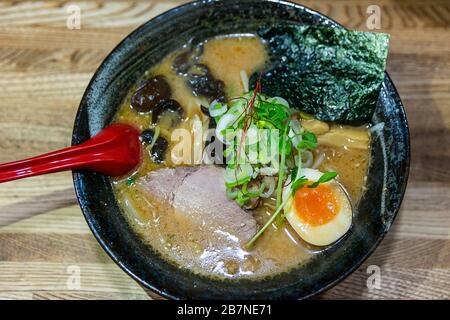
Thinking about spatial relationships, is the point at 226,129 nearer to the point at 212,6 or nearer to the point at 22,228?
the point at 212,6

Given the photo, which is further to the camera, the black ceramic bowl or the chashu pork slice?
the chashu pork slice

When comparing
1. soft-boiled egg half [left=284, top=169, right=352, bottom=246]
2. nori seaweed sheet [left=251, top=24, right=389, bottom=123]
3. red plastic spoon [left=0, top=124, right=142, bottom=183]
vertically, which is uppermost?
nori seaweed sheet [left=251, top=24, right=389, bottom=123]

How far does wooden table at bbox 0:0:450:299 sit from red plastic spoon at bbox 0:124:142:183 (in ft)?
0.99

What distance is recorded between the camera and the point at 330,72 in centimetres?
202

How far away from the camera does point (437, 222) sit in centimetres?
A: 203

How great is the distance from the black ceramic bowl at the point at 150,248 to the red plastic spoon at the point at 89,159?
0.19 feet

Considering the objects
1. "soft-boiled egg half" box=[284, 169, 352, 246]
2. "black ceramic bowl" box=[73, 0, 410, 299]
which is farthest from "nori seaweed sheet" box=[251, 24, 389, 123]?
"soft-boiled egg half" box=[284, 169, 352, 246]

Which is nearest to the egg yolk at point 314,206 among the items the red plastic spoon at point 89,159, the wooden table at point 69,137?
the wooden table at point 69,137

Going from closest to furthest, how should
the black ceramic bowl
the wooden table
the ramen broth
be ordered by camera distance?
the black ceramic bowl → the ramen broth → the wooden table

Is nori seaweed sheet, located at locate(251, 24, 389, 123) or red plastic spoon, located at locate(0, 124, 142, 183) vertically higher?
nori seaweed sheet, located at locate(251, 24, 389, 123)

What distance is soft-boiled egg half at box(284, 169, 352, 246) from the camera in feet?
6.01

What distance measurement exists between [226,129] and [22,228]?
86 centimetres

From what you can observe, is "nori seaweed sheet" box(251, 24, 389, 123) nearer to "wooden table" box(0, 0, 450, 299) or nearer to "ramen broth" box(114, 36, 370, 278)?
"ramen broth" box(114, 36, 370, 278)
